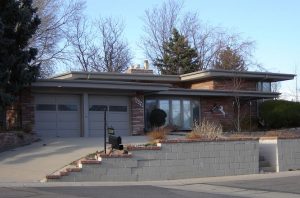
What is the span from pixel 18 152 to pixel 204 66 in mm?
37871

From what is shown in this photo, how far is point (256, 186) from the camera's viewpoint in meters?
16.0

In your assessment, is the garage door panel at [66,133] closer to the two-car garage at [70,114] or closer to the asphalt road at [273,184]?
the two-car garage at [70,114]

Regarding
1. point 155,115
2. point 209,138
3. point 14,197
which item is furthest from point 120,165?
point 155,115

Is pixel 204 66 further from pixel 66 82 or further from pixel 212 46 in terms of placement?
pixel 66 82

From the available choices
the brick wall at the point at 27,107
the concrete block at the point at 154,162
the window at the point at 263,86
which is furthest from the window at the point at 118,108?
the window at the point at 263,86

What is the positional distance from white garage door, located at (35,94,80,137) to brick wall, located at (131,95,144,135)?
310 cm

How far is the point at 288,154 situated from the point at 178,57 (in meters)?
33.6

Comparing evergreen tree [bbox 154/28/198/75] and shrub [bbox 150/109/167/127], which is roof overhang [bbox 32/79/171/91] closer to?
shrub [bbox 150/109/167/127]

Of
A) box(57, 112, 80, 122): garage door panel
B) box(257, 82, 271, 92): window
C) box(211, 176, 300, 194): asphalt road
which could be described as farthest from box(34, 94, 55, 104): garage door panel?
box(257, 82, 271, 92): window

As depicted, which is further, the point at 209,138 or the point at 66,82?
the point at 66,82

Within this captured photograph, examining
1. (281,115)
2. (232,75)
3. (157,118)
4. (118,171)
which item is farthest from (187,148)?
(232,75)

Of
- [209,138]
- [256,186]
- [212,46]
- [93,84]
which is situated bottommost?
[256,186]

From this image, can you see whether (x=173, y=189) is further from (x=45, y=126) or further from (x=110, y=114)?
(x=110, y=114)

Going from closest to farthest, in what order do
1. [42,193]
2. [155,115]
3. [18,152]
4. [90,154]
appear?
[42,193] → [90,154] → [18,152] → [155,115]
